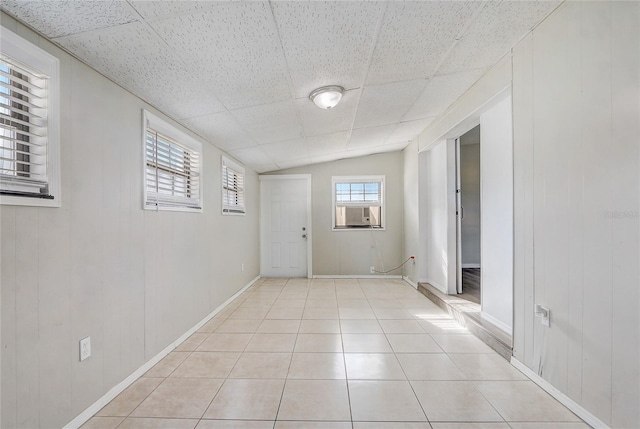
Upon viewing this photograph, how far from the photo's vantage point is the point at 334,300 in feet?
12.4

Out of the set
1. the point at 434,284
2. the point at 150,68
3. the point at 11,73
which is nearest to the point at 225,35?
the point at 150,68

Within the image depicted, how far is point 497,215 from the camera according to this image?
98.7 inches

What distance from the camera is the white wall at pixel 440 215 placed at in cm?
348

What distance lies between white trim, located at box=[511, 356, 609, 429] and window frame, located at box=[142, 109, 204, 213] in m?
3.07

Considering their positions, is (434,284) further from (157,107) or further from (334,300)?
(157,107)

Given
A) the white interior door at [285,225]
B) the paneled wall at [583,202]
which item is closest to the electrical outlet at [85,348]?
the paneled wall at [583,202]

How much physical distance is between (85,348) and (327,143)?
3.35 m

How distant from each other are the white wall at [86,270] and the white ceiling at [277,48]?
0.82 ft

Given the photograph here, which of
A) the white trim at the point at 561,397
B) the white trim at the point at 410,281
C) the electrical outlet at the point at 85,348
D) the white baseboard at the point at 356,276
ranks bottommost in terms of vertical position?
the white baseboard at the point at 356,276

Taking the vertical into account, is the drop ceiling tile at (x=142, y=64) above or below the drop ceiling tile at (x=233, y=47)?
below

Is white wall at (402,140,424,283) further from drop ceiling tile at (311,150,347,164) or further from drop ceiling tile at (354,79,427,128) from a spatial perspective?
drop ceiling tile at (354,79,427,128)

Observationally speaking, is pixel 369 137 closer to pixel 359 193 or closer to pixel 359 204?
pixel 359 193

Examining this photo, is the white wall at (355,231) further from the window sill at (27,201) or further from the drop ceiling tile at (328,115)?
the window sill at (27,201)

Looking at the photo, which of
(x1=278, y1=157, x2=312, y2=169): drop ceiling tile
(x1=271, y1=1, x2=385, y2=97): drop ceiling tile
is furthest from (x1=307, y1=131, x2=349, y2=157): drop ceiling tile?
(x1=271, y1=1, x2=385, y2=97): drop ceiling tile
